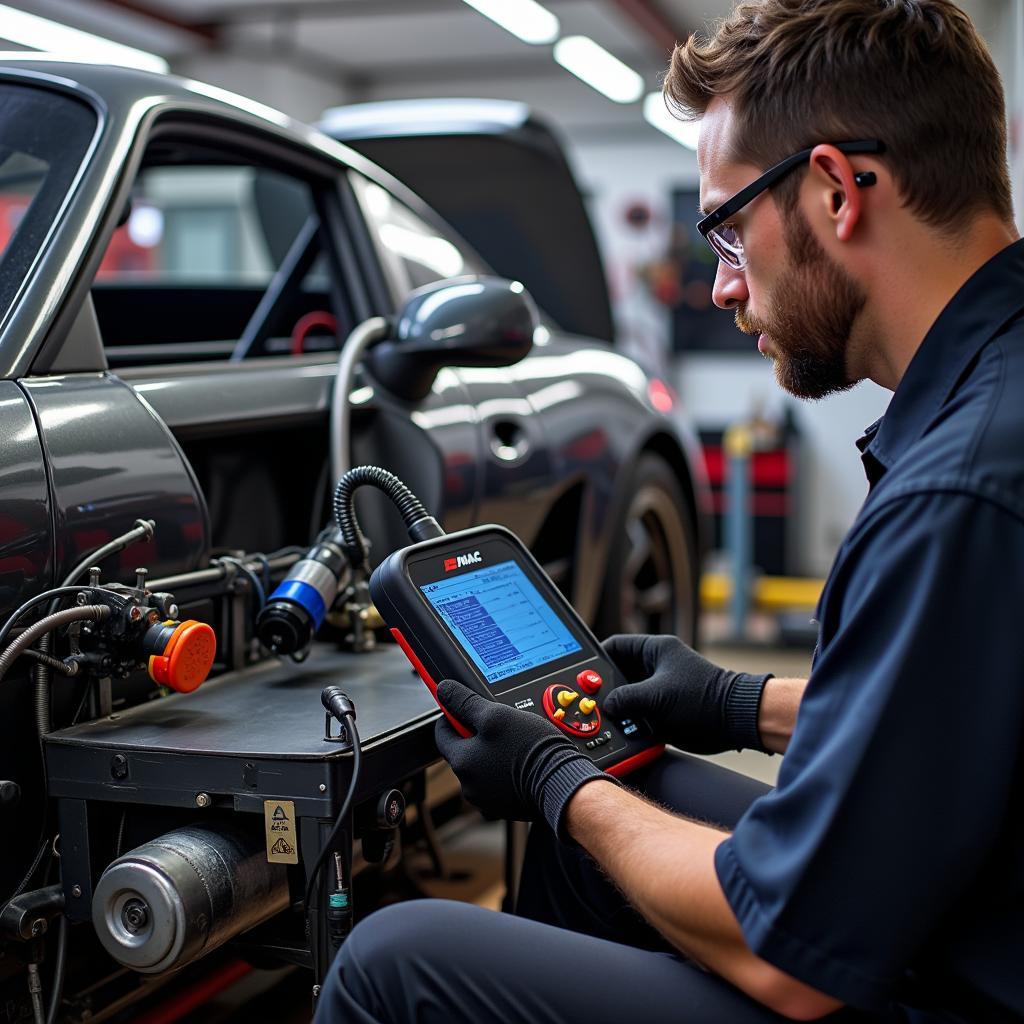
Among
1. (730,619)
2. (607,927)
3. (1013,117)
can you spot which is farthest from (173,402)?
(730,619)

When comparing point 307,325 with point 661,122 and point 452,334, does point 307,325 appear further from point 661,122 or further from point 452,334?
point 661,122

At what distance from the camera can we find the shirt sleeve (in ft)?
3.33

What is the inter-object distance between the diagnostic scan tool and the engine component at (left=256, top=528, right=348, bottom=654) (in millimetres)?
204

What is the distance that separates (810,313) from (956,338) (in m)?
0.17

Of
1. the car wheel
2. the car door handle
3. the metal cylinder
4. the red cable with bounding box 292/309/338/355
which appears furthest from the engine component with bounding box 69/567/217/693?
the car wheel

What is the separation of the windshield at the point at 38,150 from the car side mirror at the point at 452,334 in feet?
1.91

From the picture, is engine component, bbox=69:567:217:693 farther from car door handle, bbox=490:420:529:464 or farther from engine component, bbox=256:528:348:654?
car door handle, bbox=490:420:529:464

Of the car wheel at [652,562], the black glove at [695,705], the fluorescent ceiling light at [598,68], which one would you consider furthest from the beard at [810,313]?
the fluorescent ceiling light at [598,68]

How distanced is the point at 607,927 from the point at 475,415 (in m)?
1.07

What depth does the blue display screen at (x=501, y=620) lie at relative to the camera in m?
1.58

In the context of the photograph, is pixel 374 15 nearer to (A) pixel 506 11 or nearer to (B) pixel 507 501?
(A) pixel 506 11

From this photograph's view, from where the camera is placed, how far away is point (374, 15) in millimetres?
9594

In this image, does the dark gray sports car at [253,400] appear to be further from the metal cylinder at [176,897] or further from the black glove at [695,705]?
the black glove at [695,705]

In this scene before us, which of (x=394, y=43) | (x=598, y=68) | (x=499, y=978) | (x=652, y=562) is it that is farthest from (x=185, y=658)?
(x=394, y=43)
